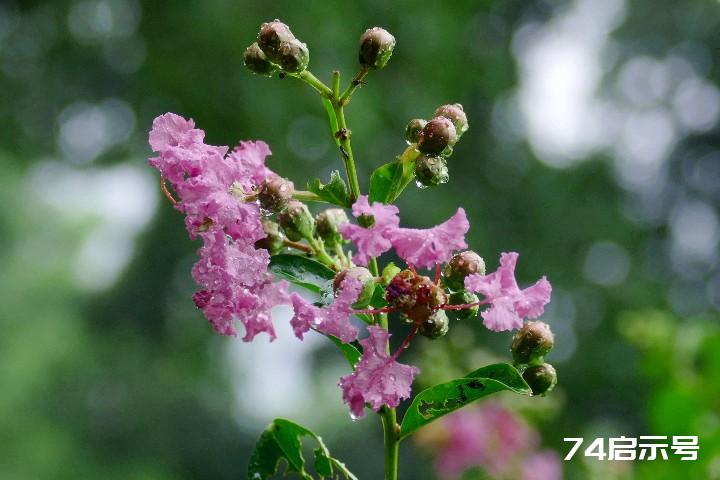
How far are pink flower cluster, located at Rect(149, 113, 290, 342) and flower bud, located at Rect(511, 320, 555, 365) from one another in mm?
259

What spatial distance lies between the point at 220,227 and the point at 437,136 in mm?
223

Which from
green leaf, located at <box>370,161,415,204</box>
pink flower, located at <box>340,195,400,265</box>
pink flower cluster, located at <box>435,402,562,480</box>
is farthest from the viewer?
pink flower cluster, located at <box>435,402,562,480</box>

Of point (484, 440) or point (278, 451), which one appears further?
point (484, 440)

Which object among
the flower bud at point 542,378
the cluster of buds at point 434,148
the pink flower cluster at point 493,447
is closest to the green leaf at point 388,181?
the cluster of buds at point 434,148

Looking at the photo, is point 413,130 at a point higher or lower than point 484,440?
lower

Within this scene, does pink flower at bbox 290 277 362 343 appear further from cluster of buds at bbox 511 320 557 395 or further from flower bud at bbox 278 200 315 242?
cluster of buds at bbox 511 320 557 395

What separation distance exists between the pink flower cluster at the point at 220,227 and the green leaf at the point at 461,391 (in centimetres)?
16

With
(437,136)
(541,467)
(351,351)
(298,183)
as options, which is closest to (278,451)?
(351,351)

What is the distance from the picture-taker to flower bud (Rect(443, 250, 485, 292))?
84 centimetres

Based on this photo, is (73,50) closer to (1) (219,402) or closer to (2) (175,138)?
(1) (219,402)

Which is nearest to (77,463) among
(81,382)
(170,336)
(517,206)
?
(81,382)

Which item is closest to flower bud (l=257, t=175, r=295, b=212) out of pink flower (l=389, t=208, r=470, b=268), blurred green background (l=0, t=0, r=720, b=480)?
pink flower (l=389, t=208, r=470, b=268)

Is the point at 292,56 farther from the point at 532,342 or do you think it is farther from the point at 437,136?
the point at 532,342

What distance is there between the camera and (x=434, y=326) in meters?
0.82
